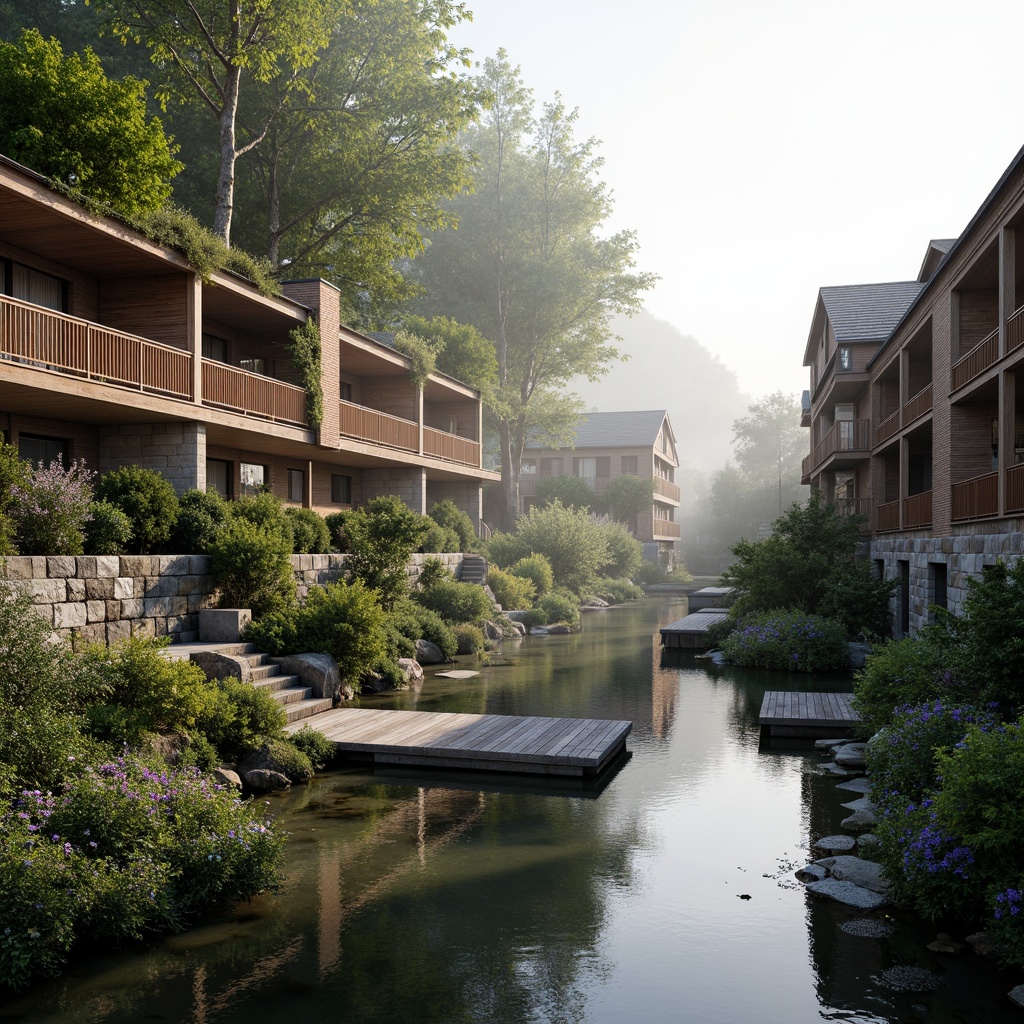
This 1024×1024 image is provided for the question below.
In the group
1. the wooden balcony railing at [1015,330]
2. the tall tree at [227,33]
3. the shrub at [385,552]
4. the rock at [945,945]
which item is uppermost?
the tall tree at [227,33]

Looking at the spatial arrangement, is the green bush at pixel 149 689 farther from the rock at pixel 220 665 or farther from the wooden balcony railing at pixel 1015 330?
the wooden balcony railing at pixel 1015 330

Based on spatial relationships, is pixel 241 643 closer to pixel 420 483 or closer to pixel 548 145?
pixel 420 483

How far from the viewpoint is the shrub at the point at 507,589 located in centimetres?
2966

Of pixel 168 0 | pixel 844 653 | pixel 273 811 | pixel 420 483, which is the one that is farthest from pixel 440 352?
pixel 273 811

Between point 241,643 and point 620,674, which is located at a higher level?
point 241,643

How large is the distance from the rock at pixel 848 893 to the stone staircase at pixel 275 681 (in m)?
7.61

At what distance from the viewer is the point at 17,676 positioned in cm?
789

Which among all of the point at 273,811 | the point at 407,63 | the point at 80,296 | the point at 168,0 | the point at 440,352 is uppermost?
the point at 407,63

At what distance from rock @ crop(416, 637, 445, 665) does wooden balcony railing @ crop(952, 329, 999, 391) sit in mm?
11842

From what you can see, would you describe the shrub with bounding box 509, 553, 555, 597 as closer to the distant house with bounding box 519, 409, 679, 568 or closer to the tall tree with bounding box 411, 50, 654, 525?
the tall tree with bounding box 411, 50, 654, 525

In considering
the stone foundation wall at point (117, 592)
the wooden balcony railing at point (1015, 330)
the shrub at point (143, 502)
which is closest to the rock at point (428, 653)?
the stone foundation wall at point (117, 592)

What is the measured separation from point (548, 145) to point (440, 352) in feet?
53.5

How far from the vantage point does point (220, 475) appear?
21.5 m

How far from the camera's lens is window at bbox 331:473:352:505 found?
27.2 m
